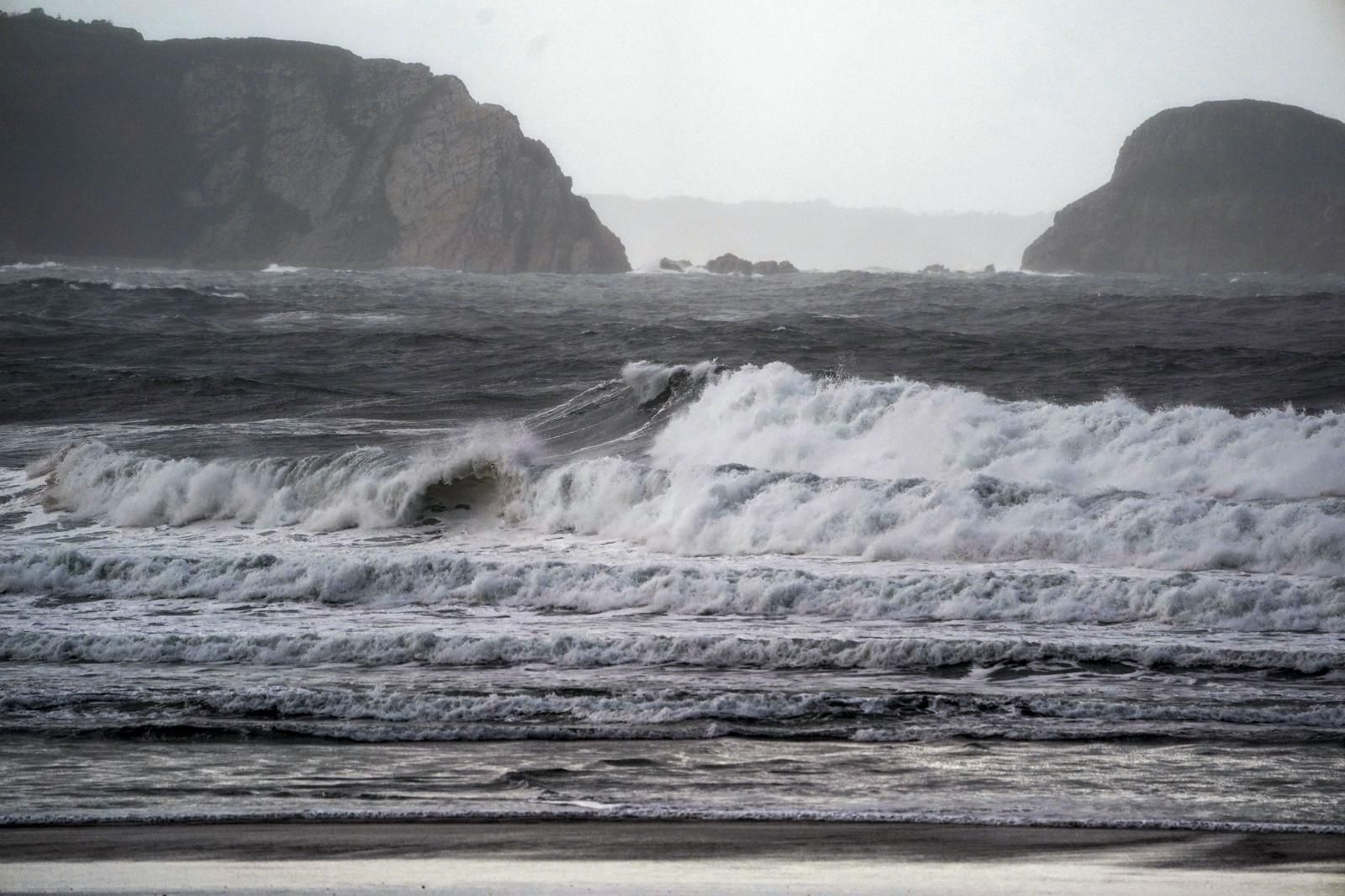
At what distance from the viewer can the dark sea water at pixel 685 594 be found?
6.77 meters

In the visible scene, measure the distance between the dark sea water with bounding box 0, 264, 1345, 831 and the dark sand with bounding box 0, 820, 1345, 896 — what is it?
0.78ft

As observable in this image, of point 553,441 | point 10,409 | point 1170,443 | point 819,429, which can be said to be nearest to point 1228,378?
point 1170,443

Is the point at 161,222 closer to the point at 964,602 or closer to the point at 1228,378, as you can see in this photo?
the point at 1228,378

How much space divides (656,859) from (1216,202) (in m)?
113

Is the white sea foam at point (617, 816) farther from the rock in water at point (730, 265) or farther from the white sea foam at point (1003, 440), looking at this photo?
the rock in water at point (730, 265)

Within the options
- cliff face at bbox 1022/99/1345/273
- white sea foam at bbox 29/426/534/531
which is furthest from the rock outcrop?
white sea foam at bbox 29/426/534/531

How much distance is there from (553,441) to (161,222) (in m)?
111

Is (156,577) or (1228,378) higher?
(1228,378)

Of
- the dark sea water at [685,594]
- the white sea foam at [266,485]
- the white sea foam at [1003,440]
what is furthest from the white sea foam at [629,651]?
the white sea foam at [266,485]

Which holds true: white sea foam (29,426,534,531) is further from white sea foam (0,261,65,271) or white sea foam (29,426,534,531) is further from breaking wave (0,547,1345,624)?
white sea foam (0,261,65,271)

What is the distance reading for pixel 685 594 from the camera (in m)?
11.1

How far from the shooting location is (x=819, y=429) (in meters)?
17.3

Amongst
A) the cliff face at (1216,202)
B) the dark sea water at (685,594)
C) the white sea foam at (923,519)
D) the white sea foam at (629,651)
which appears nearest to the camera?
the dark sea water at (685,594)

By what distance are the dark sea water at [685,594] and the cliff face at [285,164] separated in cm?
9642
